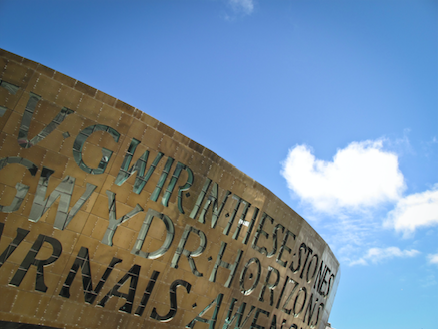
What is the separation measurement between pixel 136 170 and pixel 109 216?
2.95 metres

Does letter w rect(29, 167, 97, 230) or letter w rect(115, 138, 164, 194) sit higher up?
letter w rect(115, 138, 164, 194)

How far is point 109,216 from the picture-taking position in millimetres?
16312

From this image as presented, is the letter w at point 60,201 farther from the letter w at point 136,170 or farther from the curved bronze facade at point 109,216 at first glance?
the letter w at point 136,170

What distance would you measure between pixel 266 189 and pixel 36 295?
629 inches

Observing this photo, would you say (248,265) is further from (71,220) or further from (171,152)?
(71,220)

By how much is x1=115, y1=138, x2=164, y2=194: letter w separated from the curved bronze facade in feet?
0.19

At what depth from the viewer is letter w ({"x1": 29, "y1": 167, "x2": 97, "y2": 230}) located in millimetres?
14828

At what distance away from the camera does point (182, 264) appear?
1850cm

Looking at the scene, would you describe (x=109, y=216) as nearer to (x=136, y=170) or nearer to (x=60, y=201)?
(x=60, y=201)

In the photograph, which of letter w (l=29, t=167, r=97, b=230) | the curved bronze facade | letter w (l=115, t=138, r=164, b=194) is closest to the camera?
the curved bronze facade

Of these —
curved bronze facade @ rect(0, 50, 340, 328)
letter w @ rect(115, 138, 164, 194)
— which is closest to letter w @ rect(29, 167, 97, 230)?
curved bronze facade @ rect(0, 50, 340, 328)

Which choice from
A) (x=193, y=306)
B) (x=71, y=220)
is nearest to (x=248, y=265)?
(x=193, y=306)

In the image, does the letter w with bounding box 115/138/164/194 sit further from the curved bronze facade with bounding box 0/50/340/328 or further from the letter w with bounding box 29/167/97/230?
the letter w with bounding box 29/167/97/230

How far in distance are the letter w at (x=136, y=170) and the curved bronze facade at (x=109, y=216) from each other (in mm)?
58
